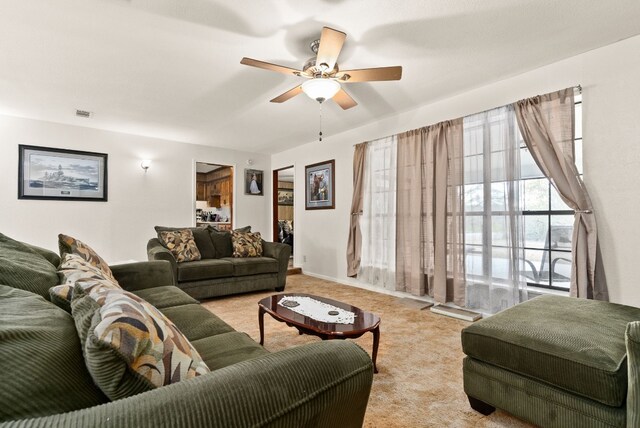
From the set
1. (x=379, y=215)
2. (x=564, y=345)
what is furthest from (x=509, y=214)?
(x=564, y=345)

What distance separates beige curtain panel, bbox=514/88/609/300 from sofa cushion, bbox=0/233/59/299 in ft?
11.5

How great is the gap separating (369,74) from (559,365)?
85.0 inches

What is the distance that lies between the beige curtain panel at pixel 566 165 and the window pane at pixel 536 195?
0.73 feet

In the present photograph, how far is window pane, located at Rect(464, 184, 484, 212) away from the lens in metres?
3.24

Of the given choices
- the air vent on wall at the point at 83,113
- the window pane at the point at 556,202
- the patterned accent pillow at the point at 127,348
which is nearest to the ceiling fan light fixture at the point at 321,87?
the patterned accent pillow at the point at 127,348

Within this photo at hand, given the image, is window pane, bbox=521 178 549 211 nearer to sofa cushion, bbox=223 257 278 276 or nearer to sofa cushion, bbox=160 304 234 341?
sofa cushion, bbox=160 304 234 341

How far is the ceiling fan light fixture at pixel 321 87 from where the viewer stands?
2348 millimetres

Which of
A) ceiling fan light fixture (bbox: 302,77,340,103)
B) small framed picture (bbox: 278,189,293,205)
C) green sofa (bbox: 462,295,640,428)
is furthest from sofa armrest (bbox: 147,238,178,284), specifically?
small framed picture (bbox: 278,189,293,205)

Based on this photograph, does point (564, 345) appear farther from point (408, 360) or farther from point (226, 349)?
point (226, 349)

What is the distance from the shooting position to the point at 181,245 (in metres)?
3.99

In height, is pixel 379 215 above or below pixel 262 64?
below

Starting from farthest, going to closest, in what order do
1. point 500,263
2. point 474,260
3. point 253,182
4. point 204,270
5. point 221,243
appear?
point 253,182 < point 221,243 < point 204,270 < point 474,260 < point 500,263

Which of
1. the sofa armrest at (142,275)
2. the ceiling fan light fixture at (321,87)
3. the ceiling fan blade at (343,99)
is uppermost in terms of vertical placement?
the ceiling fan blade at (343,99)

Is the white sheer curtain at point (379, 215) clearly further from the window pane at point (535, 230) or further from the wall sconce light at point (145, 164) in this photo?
the wall sconce light at point (145, 164)
